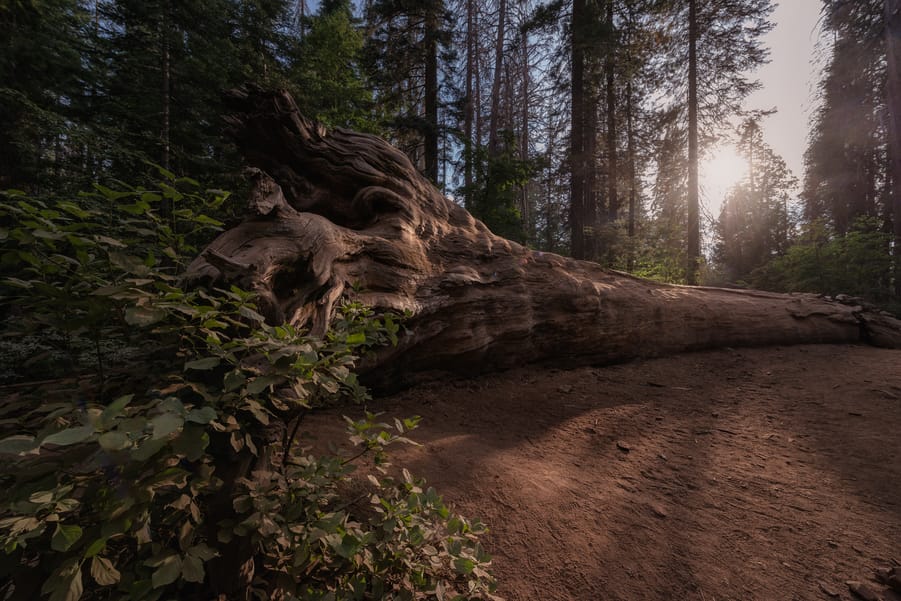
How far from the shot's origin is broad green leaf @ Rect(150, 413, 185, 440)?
703 mm

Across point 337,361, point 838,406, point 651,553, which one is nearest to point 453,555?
point 337,361

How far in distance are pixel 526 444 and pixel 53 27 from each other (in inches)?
Answer: 577

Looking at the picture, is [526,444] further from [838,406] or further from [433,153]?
[433,153]

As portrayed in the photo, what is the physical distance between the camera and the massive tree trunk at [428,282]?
7.75 ft

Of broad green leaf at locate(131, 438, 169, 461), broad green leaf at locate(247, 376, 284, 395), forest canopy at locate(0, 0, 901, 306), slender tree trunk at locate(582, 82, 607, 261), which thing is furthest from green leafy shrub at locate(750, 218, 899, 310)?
broad green leaf at locate(131, 438, 169, 461)

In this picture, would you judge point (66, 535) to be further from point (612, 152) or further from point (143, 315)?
point (612, 152)

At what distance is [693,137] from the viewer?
1229cm

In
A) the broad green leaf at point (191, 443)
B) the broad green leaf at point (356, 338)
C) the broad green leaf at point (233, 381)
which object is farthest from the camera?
the broad green leaf at point (356, 338)

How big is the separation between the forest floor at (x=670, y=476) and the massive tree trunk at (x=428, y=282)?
2.03ft

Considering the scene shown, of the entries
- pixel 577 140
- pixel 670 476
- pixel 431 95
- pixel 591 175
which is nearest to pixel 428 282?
pixel 670 476

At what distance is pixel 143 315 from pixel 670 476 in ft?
11.2

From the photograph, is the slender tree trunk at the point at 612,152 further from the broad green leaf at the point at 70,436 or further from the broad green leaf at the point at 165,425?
the broad green leaf at the point at 70,436

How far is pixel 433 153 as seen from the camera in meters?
11.2

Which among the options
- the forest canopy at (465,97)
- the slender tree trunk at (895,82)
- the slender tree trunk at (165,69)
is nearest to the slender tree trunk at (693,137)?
the forest canopy at (465,97)
